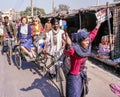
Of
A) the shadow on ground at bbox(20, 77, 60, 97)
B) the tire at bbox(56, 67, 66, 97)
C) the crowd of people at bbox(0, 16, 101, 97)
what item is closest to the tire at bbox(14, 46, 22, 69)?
the crowd of people at bbox(0, 16, 101, 97)

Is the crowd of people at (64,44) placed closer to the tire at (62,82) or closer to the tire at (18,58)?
the tire at (18,58)

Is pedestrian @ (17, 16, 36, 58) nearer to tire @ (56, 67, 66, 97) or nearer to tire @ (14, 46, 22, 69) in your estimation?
tire @ (14, 46, 22, 69)

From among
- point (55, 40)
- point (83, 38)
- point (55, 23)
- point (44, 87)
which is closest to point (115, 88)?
point (44, 87)

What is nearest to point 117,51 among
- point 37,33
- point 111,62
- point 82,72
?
point 111,62

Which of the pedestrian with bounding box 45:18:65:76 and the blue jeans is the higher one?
the pedestrian with bounding box 45:18:65:76

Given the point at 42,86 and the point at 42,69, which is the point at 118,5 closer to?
the point at 42,69

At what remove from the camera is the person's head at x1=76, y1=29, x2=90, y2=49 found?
5.00 meters

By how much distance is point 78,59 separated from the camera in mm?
5188

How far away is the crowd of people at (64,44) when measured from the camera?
505cm

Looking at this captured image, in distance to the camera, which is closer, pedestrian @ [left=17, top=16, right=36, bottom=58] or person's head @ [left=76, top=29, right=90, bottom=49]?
person's head @ [left=76, top=29, right=90, bottom=49]

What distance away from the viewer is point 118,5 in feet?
40.8

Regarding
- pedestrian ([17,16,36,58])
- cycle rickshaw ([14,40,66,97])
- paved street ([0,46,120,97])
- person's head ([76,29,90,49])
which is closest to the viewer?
person's head ([76,29,90,49])

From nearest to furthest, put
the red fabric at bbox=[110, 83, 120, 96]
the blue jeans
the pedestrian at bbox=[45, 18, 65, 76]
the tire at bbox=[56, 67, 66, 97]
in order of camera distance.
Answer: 1. the blue jeans
2. the tire at bbox=[56, 67, 66, 97]
3. the red fabric at bbox=[110, 83, 120, 96]
4. the pedestrian at bbox=[45, 18, 65, 76]

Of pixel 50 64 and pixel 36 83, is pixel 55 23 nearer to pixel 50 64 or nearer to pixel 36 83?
pixel 50 64
